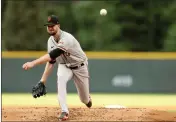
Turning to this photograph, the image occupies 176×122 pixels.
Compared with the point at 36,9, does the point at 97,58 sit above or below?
below

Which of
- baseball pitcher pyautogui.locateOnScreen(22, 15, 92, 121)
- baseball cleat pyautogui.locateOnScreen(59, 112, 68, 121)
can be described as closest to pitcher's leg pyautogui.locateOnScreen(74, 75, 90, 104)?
baseball pitcher pyautogui.locateOnScreen(22, 15, 92, 121)

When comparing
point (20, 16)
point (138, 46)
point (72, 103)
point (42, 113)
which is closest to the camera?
point (42, 113)

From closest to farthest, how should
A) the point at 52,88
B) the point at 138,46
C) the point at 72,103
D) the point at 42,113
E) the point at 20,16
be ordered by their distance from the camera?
the point at 42,113
the point at 72,103
the point at 52,88
the point at 20,16
the point at 138,46

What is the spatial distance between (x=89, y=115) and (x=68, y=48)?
113 cm

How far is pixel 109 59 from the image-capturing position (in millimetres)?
13750

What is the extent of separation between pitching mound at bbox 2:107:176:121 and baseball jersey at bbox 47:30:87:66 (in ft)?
2.67

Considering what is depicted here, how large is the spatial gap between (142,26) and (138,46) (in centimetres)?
127

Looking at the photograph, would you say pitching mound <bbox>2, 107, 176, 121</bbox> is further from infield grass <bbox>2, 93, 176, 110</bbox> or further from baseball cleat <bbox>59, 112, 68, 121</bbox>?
infield grass <bbox>2, 93, 176, 110</bbox>

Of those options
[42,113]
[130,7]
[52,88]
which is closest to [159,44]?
[130,7]

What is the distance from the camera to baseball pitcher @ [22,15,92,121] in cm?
669

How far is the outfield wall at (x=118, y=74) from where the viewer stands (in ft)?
44.5

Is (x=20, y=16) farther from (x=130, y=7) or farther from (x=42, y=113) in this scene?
(x=42, y=113)

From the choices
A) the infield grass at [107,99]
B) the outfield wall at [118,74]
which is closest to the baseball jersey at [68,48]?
the infield grass at [107,99]

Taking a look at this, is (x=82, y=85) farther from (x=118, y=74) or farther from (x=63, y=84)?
(x=118, y=74)
